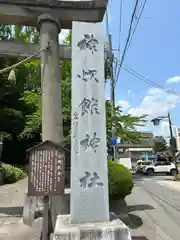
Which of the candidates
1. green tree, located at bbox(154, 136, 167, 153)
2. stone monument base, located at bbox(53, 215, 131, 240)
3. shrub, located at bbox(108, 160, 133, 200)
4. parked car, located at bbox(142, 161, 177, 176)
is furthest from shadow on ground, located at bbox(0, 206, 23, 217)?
green tree, located at bbox(154, 136, 167, 153)

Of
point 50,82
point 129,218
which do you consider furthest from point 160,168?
point 50,82

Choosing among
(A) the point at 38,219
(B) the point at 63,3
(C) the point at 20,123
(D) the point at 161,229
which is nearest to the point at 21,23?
(B) the point at 63,3

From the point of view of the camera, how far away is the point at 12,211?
877cm

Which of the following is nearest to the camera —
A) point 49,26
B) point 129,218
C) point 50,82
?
point 50,82

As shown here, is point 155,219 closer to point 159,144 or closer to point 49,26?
point 49,26

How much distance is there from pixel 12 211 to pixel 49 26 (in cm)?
552

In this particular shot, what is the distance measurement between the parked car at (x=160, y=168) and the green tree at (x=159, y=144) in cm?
2599

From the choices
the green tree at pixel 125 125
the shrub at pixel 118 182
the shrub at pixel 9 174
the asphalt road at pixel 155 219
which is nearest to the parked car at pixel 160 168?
the green tree at pixel 125 125

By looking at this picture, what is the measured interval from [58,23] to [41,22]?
1.29 feet

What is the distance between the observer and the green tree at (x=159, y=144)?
188ft

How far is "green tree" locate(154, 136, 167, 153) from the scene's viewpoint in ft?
188

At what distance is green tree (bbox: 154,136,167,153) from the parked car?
26.0 metres

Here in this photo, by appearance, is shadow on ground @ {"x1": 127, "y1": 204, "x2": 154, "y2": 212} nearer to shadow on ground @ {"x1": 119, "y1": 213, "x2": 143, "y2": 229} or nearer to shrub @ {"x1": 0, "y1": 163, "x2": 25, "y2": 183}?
shadow on ground @ {"x1": 119, "y1": 213, "x2": 143, "y2": 229}

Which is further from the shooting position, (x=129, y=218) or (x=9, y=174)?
(x=9, y=174)
